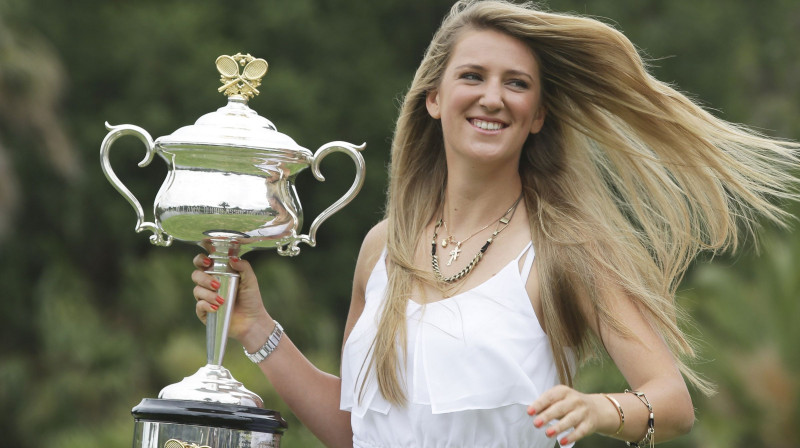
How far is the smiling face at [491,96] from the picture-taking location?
10.7 ft

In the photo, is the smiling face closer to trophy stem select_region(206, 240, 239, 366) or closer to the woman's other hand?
trophy stem select_region(206, 240, 239, 366)

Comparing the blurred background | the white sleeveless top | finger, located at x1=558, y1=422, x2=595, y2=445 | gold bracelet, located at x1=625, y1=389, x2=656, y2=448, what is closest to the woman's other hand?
finger, located at x1=558, y1=422, x2=595, y2=445

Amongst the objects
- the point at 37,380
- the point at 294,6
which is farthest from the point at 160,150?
the point at 294,6

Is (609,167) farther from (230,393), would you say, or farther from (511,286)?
(230,393)

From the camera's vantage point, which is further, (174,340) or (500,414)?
(174,340)

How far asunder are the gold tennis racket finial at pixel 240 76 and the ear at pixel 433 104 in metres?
0.42

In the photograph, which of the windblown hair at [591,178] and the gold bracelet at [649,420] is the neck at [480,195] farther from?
the gold bracelet at [649,420]

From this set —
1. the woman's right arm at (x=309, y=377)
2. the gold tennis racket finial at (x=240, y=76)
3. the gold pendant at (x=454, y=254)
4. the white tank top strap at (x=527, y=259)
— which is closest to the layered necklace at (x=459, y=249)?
the gold pendant at (x=454, y=254)

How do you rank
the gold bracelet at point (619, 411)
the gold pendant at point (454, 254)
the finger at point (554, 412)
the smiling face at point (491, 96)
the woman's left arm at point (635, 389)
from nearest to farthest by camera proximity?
1. the finger at point (554, 412)
2. the woman's left arm at point (635, 389)
3. the gold bracelet at point (619, 411)
4. the smiling face at point (491, 96)
5. the gold pendant at point (454, 254)

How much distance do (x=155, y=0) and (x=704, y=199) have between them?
574 inches

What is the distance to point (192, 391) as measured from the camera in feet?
10.7

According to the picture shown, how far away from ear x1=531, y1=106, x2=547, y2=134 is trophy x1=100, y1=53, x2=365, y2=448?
0.44 meters

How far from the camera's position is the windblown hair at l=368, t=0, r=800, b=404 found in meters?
3.16

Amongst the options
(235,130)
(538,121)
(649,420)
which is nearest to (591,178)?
(538,121)
